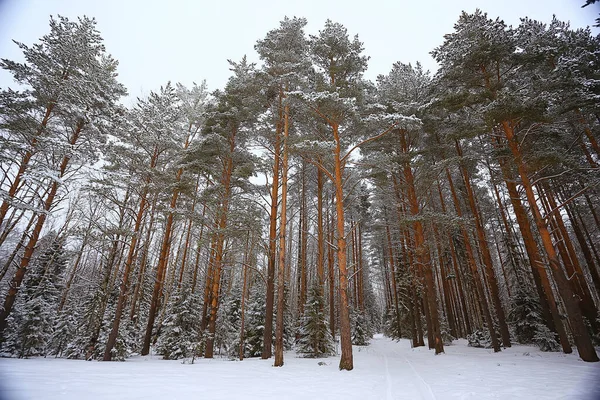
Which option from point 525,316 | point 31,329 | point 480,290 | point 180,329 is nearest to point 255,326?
point 180,329

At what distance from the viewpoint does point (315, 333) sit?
1233cm

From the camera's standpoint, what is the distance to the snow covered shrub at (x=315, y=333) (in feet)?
39.5

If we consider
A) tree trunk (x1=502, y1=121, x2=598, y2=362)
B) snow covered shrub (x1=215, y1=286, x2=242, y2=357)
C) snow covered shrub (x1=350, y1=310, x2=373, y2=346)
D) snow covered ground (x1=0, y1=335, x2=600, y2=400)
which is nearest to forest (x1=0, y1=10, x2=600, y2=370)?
tree trunk (x1=502, y1=121, x2=598, y2=362)

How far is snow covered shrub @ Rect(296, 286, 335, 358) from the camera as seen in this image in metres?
12.0

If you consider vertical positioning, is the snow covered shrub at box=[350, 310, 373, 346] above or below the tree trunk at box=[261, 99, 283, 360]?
below

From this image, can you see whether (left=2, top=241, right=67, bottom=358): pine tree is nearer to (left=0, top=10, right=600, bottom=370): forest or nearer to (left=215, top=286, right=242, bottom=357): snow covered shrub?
(left=0, top=10, right=600, bottom=370): forest

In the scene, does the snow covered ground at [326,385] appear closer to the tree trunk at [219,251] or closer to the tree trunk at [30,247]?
the tree trunk at [219,251]

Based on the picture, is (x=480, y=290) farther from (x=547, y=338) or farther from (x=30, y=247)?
(x=30, y=247)

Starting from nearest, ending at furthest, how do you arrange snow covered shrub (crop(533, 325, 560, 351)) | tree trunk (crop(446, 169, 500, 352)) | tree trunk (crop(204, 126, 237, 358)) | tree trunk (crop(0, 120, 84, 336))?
1. tree trunk (crop(0, 120, 84, 336))
2. snow covered shrub (crop(533, 325, 560, 351))
3. tree trunk (crop(204, 126, 237, 358))
4. tree trunk (crop(446, 169, 500, 352))

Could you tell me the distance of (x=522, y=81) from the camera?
38.0 ft

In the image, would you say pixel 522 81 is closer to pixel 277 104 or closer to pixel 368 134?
pixel 368 134

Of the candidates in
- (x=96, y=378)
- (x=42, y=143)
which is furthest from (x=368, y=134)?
(x=42, y=143)

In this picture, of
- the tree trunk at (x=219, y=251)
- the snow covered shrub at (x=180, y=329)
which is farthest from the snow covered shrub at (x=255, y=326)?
the snow covered shrub at (x=180, y=329)

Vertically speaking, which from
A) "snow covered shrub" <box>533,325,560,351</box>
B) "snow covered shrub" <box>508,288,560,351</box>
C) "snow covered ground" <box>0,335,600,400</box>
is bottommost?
"snow covered ground" <box>0,335,600,400</box>
